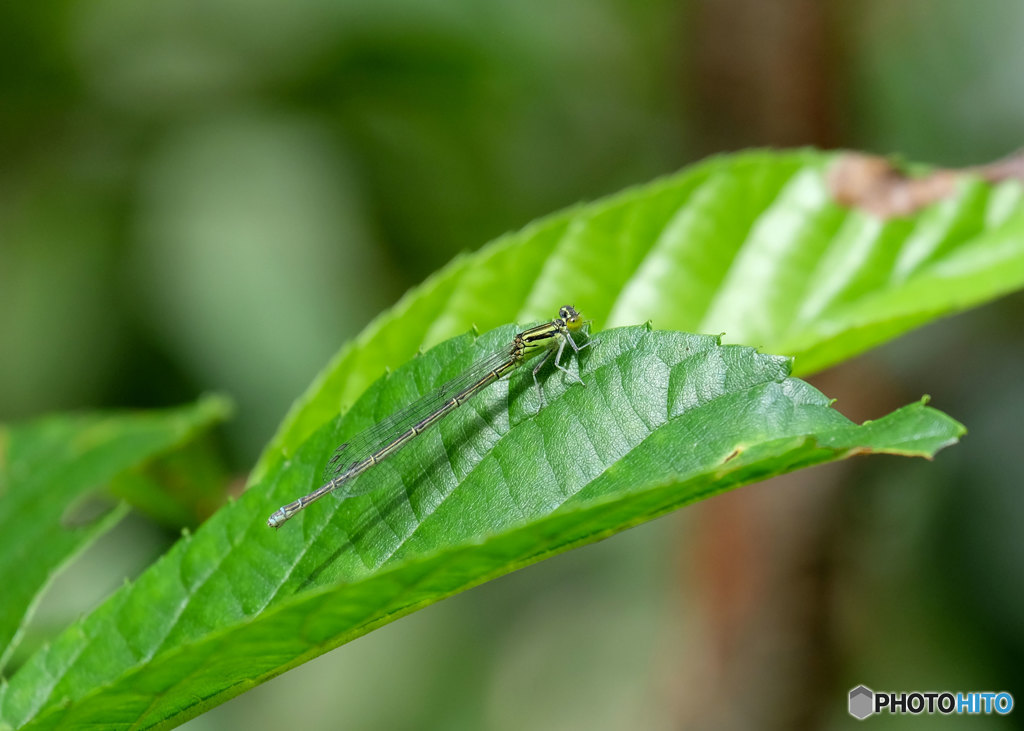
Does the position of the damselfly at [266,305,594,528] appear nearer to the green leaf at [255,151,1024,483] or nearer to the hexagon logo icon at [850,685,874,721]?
the green leaf at [255,151,1024,483]

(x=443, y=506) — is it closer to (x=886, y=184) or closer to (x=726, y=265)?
(x=726, y=265)

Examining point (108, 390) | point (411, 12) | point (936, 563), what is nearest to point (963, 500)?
point (936, 563)

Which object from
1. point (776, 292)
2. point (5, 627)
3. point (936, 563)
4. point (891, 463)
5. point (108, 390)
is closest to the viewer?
point (5, 627)

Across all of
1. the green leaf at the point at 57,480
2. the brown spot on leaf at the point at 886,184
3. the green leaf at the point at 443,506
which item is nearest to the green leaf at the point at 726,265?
the brown spot on leaf at the point at 886,184

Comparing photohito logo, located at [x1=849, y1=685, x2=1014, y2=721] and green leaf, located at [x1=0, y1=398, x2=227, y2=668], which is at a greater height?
green leaf, located at [x1=0, y1=398, x2=227, y2=668]

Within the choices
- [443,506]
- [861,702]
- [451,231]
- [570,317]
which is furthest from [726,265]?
[451,231]

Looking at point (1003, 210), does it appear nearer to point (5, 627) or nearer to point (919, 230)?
point (919, 230)

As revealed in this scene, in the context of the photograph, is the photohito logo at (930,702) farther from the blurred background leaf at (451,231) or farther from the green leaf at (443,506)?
the green leaf at (443,506)

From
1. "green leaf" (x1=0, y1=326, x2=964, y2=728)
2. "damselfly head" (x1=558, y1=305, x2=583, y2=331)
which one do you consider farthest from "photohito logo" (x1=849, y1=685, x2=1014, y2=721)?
"green leaf" (x1=0, y1=326, x2=964, y2=728)
